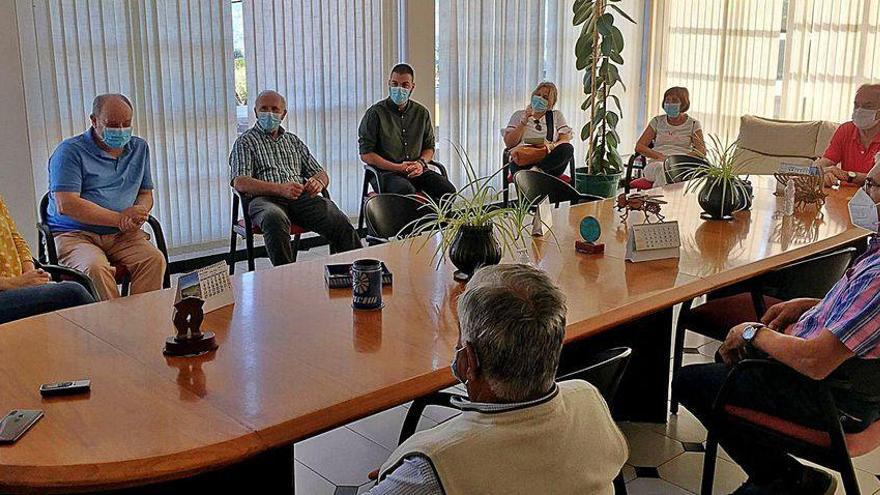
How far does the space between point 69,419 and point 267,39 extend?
435 cm

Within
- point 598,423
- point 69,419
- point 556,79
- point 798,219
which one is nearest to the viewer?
point 598,423

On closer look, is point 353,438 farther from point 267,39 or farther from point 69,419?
point 267,39

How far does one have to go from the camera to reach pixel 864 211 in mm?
2578

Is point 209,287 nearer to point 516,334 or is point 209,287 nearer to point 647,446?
point 516,334

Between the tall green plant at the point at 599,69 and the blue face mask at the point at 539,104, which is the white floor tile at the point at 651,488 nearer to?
the blue face mask at the point at 539,104

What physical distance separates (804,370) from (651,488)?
2.79ft

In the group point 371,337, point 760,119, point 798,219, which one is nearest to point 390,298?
point 371,337

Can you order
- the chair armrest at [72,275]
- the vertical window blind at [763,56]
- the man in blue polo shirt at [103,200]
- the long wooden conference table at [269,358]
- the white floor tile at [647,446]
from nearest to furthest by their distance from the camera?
the long wooden conference table at [269,358]
the white floor tile at [647,446]
the chair armrest at [72,275]
the man in blue polo shirt at [103,200]
the vertical window blind at [763,56]

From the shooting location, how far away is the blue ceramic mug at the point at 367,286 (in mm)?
2475

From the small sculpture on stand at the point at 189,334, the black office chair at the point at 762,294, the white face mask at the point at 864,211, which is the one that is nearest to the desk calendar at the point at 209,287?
the small sculpture on stand at the point at 189,334

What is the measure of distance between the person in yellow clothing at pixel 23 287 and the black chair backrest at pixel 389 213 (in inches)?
47.1

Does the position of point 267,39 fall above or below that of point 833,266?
above

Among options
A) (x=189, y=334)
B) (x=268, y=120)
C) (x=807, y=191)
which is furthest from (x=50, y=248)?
(x=807, y=191)

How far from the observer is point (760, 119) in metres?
7.33
